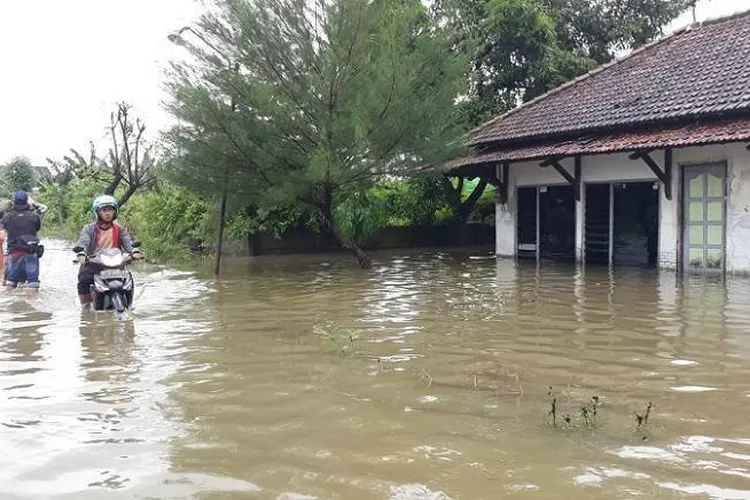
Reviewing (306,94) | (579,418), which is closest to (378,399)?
(579,418)

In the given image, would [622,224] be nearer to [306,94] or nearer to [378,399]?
[306,94]

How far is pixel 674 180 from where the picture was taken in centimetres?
1395

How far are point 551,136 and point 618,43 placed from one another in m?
8.59

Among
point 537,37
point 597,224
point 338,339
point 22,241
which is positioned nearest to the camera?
point 338,339

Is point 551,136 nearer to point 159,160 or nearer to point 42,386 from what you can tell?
point 159,160

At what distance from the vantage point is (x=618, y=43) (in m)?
22.5

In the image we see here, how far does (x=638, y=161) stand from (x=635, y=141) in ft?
4.39

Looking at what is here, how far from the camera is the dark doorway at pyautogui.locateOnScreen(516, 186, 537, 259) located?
688 inches

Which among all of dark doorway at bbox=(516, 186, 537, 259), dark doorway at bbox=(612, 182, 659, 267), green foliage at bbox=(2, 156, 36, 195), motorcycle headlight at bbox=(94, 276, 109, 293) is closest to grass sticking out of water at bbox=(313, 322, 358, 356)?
motorcycle headlight at bbox=(94, 276, 109, 293)

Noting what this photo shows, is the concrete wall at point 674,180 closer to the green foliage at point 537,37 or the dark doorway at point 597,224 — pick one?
the dark doorway at point 597,224

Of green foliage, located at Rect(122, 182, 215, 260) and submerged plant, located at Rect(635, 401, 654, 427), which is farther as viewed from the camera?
green foliage, located at Rect(122, 182, 215, 260)

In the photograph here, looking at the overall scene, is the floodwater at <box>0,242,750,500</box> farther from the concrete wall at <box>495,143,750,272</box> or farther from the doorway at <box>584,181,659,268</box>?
the doorway at <box>584,181,659,268</box>

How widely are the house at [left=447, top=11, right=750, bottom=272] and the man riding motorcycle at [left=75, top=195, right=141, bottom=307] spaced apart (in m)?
8.77

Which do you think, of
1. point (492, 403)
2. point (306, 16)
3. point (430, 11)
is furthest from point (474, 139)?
point (492, 403)
